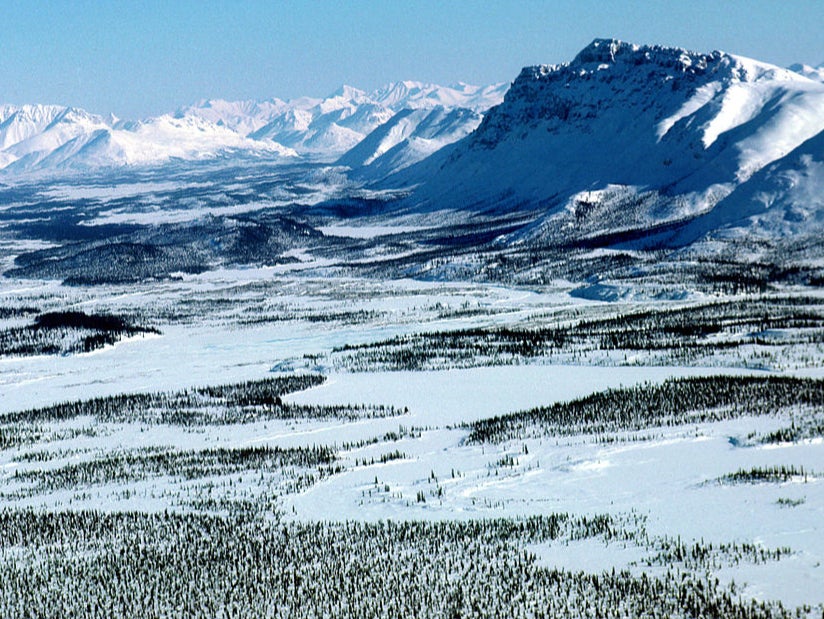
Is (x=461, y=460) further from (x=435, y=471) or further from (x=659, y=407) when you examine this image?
(x=659, y=407)

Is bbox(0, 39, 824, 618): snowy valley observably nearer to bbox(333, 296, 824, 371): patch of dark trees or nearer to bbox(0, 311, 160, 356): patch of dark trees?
bbox(333, 296, 824, 371): patch of dark trees

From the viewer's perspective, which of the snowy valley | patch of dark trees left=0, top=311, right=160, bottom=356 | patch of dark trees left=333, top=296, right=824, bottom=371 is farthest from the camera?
patch of dark trees left=0, top=311, right=160, bottom=356

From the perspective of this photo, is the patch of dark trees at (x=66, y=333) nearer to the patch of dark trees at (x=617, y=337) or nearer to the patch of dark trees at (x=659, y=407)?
the patch of dark trees at (x=617, y=337)

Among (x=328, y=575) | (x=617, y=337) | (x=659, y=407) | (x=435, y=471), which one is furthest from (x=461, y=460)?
(x=617, y=337)

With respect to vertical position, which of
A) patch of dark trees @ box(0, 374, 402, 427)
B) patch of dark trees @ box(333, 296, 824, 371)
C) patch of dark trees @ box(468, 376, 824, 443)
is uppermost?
patch of dark trees @ box(468, 376, 824, 443)

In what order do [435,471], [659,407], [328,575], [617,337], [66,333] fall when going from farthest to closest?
[66,333]
[617,337]
[659,407]
[435,471]
[328,575]

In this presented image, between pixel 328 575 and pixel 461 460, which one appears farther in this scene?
pixel 461 460

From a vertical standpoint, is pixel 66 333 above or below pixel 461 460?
above

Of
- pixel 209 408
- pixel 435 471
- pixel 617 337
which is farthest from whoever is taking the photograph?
pixel 617 337

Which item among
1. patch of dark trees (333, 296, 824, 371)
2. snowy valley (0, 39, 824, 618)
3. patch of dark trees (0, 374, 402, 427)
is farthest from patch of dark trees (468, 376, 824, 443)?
patch of dark trees (333, 296, 824, 371)

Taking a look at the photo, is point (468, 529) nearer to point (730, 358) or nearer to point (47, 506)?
point (47, 506)

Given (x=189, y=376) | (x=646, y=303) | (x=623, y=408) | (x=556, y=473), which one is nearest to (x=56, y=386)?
(x=189, y=376)
